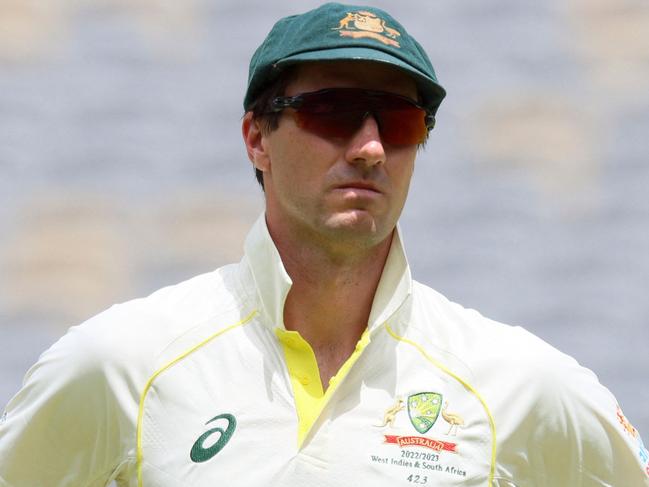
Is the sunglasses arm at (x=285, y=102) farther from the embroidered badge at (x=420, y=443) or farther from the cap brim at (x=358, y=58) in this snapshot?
the embroidered badge at (x=420, y=443)

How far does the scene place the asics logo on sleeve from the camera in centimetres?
257

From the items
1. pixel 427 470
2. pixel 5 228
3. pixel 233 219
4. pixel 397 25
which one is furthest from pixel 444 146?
pixel 427 470

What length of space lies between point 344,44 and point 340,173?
258mm

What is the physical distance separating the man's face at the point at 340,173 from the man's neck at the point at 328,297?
A: 0.05m

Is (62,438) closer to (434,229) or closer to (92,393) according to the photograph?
(92,393)

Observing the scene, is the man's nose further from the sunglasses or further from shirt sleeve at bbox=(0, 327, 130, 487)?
shirt sleeve at bbox=(0, 327, 130, 487)

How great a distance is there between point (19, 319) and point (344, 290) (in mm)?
2363

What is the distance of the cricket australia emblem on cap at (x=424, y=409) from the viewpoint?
8.76 ft

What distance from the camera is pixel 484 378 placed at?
8.99 feet

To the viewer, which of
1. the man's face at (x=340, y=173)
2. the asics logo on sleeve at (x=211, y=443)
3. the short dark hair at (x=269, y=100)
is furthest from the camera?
the short dark hair at (x=269, y=100)

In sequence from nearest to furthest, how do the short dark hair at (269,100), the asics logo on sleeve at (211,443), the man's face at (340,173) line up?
1. the asics logo on sleeve at (211,443)
2. the man's face at (340,173)
3. the short dark hair at (269,100)

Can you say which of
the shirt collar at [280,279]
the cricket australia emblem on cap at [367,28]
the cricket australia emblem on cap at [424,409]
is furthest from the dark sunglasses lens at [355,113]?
the cricket australia emblem on cap at [424,409]

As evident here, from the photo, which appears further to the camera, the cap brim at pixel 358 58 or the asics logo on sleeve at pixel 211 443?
the cap brim at pixel 358 58

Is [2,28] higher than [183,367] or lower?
higher
